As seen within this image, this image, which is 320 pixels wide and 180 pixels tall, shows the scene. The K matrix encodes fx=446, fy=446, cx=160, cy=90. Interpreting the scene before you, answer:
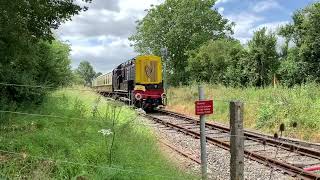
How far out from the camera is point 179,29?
6062 centimetres

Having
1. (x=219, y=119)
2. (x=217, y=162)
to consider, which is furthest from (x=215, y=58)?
(x=217, y=162)

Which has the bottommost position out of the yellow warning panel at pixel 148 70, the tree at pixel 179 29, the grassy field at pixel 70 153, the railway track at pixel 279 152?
the railway track at pixel 279 152

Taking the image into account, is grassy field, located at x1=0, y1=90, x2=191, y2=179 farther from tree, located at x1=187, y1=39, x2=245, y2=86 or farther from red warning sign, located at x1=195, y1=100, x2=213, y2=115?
tree, located at x1=187, y1=39, x2=245, y2=86

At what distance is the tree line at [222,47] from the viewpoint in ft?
106

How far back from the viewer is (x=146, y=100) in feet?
88.8

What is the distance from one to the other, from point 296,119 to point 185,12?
4623 centimetres

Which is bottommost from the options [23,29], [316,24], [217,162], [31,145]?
A: [217,162]

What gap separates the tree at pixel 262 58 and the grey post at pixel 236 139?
3120 cm

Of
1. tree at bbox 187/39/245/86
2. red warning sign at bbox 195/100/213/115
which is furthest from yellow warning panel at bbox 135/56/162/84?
red warning sign at bbox 195/100/213/115

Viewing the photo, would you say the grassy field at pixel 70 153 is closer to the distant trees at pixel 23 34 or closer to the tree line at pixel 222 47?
the distant trees at pixel 23 34

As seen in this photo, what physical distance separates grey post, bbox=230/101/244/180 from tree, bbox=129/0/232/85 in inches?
2063

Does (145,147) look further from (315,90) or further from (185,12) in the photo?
(185,12)

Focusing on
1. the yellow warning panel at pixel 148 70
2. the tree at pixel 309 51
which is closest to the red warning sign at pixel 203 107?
the yellow warning panel at pixel 148 70

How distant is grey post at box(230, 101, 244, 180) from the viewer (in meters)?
6.71
